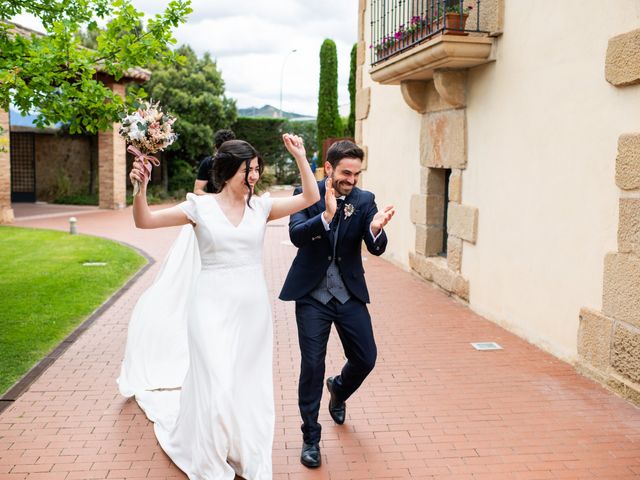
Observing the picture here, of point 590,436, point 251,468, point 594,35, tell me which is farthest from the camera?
point 594,35

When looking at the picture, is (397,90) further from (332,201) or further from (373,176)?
(332,201)

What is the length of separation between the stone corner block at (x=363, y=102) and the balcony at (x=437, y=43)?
10.6 feet

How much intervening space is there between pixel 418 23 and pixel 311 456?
6611 millimetres

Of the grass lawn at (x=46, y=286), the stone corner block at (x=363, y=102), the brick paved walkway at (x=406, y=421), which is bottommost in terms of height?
the brick paved walkway at (x=406, y=421)

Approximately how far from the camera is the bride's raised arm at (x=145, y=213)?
3568 millimetres

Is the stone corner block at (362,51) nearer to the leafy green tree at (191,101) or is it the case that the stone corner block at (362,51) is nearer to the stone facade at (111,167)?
the stone facade at (111,167)

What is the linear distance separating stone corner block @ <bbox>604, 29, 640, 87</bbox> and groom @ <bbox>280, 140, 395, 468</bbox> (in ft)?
8.08

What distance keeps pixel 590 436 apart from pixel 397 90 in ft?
26.8

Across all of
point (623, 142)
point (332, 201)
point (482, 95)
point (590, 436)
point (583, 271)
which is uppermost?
point (482, 95)

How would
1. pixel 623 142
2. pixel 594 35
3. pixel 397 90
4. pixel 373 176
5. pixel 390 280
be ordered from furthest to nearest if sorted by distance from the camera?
pixel 373 176 → pixel 397 90 → pixel 390 280 → pixel 594 35 → pixel 623 142

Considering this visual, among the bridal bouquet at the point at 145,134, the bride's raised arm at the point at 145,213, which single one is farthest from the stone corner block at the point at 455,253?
the bridal bouquet at the point at 145,134

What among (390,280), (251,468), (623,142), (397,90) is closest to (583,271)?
(623,142)

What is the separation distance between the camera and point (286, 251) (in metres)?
13.8

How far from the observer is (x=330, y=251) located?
168 inches
